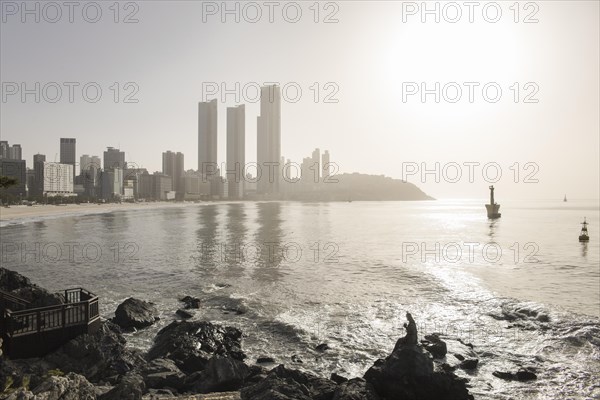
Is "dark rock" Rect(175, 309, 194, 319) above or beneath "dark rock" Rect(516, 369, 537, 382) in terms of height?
above

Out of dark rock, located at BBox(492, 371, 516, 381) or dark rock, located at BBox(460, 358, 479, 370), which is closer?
dark rock, located at BBox(492, 371, 516, 381)

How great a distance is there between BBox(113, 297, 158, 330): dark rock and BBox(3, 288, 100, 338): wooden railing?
4.92 m

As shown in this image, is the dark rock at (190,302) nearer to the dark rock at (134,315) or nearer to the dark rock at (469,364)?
the dark rock at (134,315)

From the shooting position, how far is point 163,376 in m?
14.0

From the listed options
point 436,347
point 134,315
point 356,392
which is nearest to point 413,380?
point 356,392

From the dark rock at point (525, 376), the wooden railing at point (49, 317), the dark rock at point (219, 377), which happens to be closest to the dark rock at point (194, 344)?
the dark rock at point (219, 377)

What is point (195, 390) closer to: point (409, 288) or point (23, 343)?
point (23, 343)

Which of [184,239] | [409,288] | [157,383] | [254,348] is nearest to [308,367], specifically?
[254,348]

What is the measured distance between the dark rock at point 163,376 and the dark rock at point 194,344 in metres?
0.92

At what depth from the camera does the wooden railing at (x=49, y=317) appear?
559 inches

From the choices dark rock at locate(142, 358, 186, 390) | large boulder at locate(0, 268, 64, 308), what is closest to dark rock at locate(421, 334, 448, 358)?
dark rock at locate(142, 358, 186, 390)

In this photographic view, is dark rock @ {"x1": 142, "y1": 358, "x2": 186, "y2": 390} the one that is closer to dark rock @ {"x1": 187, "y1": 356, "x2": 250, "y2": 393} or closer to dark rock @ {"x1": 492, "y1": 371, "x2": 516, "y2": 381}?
dark rock @ {"x1": 187, "y1": 356, "x2": 250, "y2": 393}

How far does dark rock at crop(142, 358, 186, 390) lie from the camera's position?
13672 mm

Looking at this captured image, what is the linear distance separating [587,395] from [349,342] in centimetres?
1011
